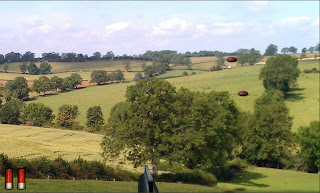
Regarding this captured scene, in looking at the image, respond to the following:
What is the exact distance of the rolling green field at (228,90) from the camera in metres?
25.5

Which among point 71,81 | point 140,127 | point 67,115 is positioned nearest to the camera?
point 71,81

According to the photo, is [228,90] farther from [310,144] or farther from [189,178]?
[189,178]

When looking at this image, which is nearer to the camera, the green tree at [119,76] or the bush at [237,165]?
the green tree at [119,76]

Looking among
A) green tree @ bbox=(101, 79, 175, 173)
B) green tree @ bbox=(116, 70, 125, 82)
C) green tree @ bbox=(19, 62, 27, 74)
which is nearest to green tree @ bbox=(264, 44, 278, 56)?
green tree @ bbox=(101, 79, 175, 173)

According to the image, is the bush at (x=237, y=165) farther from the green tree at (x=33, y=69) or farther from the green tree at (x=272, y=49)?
the green tree at (x=33, y=69)

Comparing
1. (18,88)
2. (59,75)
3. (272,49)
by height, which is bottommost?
(18,88)

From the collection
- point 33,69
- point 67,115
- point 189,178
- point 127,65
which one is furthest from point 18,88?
point 189,178

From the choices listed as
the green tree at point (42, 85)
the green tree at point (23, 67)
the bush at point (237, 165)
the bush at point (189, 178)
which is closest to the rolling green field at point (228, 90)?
the green tree at point (42, 85)

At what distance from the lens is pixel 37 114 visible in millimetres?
21609

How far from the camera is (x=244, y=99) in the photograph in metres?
61.8

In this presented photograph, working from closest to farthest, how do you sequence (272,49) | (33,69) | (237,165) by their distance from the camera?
1. (33,69)
2. (272,49)
3. (237,165)

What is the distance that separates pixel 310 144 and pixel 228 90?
40.4ft

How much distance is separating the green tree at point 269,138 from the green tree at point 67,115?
93.4ft

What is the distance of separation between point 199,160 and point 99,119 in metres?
11.1
